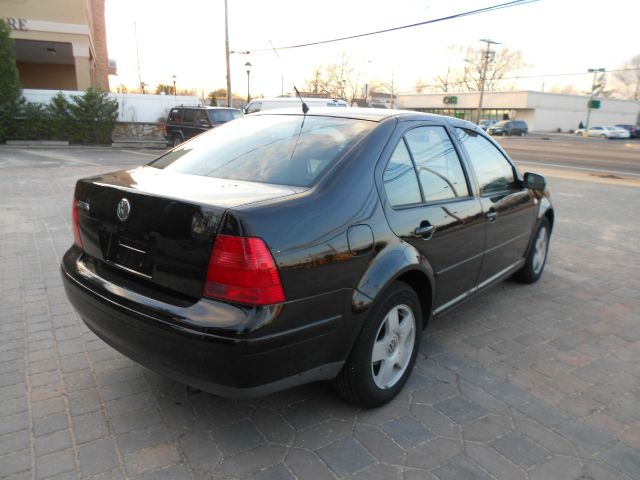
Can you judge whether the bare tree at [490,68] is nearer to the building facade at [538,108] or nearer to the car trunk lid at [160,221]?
the building facade at [538,108]

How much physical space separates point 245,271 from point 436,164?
1.80m

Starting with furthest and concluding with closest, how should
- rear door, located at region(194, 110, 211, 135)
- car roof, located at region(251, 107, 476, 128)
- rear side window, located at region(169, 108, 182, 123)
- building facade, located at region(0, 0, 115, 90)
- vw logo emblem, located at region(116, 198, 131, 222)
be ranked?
building facade, located at region(0, 0, 115, 90) < rear side window, located at region(169, 108, 182, 123) < rear door, located at region(194, 110, 211, 135) < car roof, located at region(251, 107, 476, 128) < vw logo emblem, located at region(116, 198, 131, 222)

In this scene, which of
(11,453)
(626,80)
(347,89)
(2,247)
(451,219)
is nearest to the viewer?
(11,453)

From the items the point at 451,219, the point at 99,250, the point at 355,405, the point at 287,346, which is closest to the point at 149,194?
the point at 99,250

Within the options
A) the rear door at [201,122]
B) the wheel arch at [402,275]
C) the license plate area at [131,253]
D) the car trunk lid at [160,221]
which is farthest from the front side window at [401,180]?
the rear door at [201,122]

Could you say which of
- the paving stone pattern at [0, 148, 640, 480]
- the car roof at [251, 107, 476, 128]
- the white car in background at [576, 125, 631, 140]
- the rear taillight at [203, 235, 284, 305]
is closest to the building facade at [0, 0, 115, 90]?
the paving stone pattern at [0, 148, 640, 480]

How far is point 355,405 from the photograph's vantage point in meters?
2.80

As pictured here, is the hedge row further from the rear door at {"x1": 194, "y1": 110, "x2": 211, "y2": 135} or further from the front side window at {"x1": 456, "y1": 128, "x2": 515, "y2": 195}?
the front side window at {"x1": 456, "y1": 128, "x2": 515, "y2": 195}

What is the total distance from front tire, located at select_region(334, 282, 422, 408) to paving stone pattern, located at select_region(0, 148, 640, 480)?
0.42 ft

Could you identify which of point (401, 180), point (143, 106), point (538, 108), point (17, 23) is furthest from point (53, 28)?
point (538, 108)

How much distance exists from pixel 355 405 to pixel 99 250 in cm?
167

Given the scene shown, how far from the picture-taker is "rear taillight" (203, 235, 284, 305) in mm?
2086

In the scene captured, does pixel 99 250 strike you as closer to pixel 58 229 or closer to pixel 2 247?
pixel 2 247

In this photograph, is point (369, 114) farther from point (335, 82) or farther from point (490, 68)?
point (490, 68)
